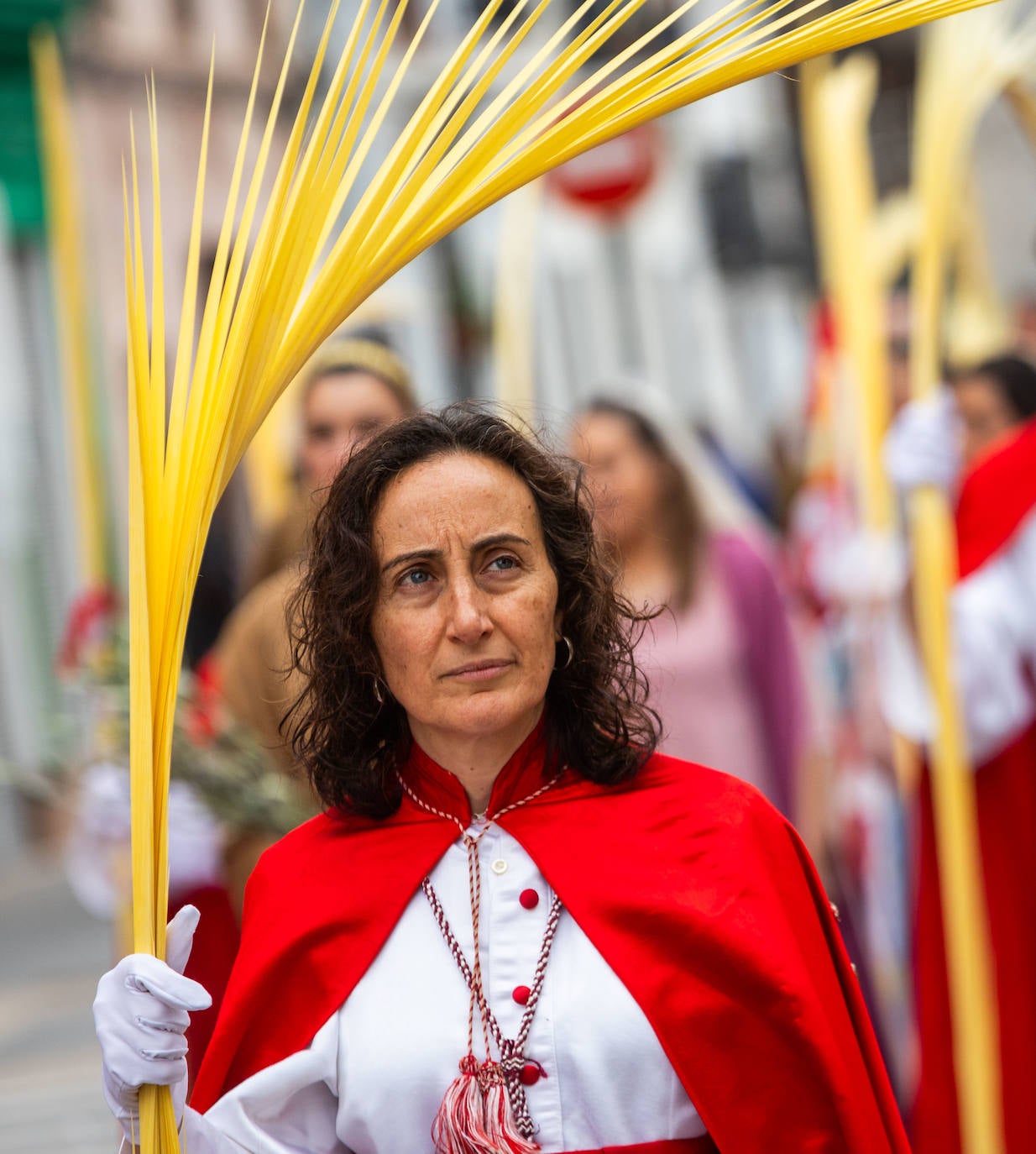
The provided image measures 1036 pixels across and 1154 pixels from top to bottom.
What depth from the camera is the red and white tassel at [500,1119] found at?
2045 millimetres

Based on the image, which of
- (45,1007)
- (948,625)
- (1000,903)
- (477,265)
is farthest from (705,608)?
(477,265)

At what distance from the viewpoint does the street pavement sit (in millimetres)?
6328

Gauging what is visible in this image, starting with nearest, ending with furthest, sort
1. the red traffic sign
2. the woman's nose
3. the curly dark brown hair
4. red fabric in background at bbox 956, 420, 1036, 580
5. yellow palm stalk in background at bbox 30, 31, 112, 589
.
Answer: the woman's nose → the curly dark brown hair → red fabric in background at bbox 956, 420, 1036, 580 → yellow palm stalk in background at bbox 30, 31, 112, 589 → the red traffic sign

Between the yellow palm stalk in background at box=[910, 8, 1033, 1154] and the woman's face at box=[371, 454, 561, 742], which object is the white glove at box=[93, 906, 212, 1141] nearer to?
the woman's face at box=[371, 454, 561, 742]

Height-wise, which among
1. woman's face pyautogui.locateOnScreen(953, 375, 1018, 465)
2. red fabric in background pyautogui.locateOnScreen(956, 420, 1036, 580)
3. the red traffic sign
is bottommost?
red fabric in background pyautogui.locateOnScreen(956, 420, 1036, 580)

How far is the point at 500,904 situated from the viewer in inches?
85.7

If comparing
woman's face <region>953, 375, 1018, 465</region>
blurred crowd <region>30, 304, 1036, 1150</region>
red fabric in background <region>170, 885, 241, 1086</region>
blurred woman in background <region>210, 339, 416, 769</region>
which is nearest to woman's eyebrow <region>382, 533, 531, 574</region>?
blurred crowd <region>30, 304, 1036, 1150</region>

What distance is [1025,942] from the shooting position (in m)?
4.49

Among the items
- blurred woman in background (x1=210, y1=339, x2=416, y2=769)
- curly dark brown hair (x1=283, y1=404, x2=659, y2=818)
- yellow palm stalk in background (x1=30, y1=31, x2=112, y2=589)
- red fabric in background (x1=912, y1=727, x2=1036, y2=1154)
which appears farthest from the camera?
yellow palm stalk in background (x1=30, y1=31, x2=112, y2=589)

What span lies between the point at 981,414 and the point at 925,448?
881 mm

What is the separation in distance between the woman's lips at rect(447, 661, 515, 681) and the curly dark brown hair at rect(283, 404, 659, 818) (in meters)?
0.14

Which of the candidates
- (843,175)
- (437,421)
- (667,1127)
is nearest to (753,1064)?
(667,1127)

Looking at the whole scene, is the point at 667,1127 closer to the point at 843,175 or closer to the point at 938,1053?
the point at 938,1053

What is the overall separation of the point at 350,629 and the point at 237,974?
0.45 meters
